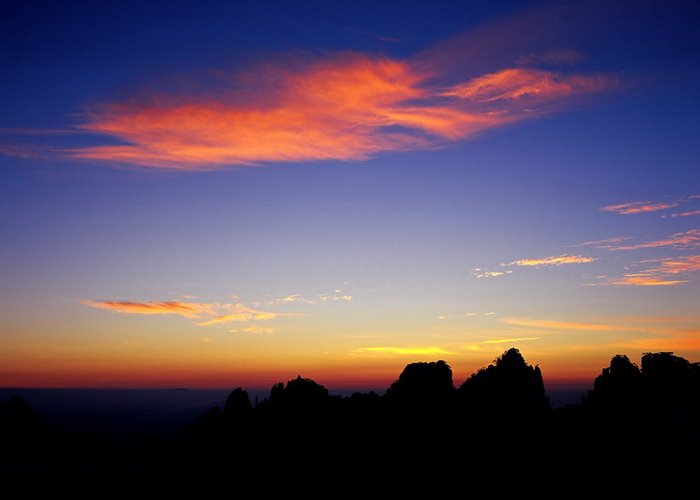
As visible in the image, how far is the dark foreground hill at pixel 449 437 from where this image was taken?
6081 cm

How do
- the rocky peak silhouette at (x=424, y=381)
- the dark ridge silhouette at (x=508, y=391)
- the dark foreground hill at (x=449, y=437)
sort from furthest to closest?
the rocky peak silhouette at (x=424, y=381) → the dark ridge silhouette at (x=508, y=391) → the dark foreground hill at (x=449, y=437)

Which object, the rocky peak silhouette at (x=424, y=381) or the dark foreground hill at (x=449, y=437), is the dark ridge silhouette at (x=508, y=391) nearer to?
the dark foreground hill at (x=449, y=437)

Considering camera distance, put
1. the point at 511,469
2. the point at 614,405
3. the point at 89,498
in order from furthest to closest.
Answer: the point at 89,498 < the point at 614,405 < the point at 511,469

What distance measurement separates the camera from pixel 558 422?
71.4 metres

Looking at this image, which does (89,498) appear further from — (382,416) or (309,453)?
(382,416)

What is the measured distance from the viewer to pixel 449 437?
237ft

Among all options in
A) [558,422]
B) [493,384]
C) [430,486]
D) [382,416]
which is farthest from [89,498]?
[558,422]

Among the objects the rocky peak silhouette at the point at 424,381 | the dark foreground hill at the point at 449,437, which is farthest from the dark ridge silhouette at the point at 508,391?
the rocky peak silhouette at the point at 424,381

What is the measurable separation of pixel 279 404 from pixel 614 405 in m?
57.1

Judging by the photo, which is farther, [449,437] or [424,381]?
[424,381]

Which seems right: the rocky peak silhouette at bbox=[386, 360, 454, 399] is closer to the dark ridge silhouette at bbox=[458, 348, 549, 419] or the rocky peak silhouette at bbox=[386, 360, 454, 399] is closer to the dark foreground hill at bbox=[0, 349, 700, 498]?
the dark foreground hill at bbox=[0, 349, 700, 498]

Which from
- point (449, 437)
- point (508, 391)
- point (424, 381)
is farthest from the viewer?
point (424, 381)

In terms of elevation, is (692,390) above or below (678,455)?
above

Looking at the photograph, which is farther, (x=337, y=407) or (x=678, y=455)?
(x=337, y=407)
